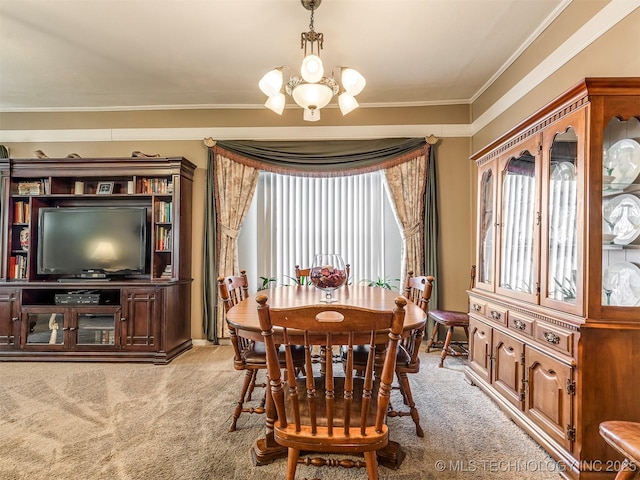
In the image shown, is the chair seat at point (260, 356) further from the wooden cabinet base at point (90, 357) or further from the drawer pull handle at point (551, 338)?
the wooden cabinet base at point (90, 357)

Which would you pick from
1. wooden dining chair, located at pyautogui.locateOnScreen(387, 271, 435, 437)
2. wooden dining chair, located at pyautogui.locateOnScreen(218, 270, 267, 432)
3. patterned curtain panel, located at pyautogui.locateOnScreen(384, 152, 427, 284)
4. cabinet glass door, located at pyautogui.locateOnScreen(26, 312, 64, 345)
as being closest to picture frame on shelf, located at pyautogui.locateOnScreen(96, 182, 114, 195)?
cabinet glass door, located at pyautogui.locateOnScreen(26, 312, 64, 345)

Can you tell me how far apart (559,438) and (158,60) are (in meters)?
4.05

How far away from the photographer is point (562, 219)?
1900mm

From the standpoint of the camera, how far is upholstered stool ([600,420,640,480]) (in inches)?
47.6

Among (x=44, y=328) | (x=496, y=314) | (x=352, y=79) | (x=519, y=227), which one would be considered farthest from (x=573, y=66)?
(x=44, y=328)

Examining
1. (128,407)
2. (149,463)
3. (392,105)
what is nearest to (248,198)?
(392,105)

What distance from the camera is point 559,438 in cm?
179

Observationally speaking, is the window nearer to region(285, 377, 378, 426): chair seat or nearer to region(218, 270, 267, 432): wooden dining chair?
region(218, 270, 267, 432): wooden dining chair

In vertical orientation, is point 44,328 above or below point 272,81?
below

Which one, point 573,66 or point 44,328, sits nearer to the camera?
point 573,66

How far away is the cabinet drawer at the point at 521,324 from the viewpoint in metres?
2.08

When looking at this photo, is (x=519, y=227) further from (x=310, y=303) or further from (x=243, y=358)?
(x=243, y=358)

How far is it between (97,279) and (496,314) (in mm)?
3831

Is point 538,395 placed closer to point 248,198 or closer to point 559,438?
point 559,438
